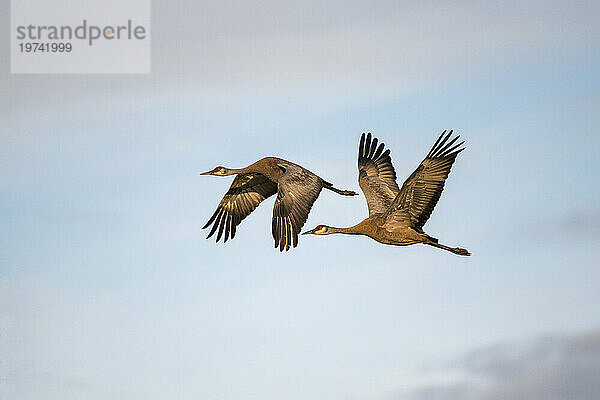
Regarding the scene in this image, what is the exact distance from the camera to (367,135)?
1489 inches

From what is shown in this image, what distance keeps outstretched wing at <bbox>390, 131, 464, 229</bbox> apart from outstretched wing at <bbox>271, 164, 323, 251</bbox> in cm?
282

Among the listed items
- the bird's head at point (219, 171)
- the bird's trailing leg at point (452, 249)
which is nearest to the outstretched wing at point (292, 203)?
the bird's trailing leg at point (452, 249)

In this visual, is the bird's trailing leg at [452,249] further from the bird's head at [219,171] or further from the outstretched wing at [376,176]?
the bird's head at [219,171]

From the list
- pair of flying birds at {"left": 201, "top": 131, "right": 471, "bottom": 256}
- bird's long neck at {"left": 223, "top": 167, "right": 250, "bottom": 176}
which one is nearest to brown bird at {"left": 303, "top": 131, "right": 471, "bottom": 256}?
pair of flying birds at {"left": 201, "top": 131, "right": 471, "bottom": 256}

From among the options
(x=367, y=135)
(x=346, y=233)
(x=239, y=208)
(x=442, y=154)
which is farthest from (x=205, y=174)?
(x=442, y=154)

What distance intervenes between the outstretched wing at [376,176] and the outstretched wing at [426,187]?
2.32 metres

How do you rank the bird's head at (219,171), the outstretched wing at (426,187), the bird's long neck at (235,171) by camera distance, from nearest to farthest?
the outstretched wing at (426,187), the bird's long neck at (235,171), the bird's head at (219,171)

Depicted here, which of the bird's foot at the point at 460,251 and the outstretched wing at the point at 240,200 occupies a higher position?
the outstretched wing at the point at 240,200

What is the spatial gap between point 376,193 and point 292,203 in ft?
10.9

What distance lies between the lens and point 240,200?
1545 inches

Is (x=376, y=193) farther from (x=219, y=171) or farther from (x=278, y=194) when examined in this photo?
(x=219, y=171)

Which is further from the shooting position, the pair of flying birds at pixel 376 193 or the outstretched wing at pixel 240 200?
the outstretched wing at pixel 240 200

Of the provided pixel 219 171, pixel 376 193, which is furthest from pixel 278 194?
pixel 219 171

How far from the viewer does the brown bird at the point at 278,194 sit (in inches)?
1278
